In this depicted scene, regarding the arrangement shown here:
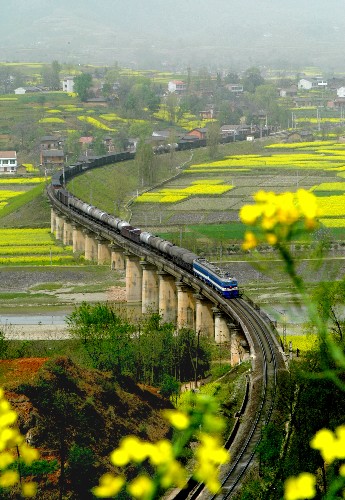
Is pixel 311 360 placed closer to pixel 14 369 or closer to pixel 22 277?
pixel 14 369

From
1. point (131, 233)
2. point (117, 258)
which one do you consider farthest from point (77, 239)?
point (131, 233)

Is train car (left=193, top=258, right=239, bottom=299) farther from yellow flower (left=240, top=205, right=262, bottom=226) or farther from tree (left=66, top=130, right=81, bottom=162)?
tree (left=66, top=130, right=81, bottom=162)

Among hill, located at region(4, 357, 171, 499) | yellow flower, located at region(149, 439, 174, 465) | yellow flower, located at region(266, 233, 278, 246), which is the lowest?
hill, located at region(4, 357, 171, 499)

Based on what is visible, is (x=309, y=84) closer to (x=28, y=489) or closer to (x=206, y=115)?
(x=206, y=115)

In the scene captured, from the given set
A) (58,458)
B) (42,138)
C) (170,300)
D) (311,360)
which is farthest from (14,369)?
(42,138)

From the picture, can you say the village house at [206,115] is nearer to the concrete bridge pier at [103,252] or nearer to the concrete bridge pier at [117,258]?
the concrete bridge pier at [103,252]

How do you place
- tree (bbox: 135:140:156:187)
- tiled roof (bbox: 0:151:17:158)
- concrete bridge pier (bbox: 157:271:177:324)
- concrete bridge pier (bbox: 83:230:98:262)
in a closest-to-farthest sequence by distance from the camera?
concrete bridge pier (bbox: 157:271:177:324)
concrete bridge pier (bbox: 83:230:98:262)
tree (bbox: 135:140:156:187)
tiled roof (bbox: 0:151:17:158)

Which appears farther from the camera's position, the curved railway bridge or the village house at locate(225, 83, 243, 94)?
the village house at locate(225, 83, 243, 94)

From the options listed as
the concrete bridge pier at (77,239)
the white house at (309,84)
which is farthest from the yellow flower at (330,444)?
the white house at (309,84)

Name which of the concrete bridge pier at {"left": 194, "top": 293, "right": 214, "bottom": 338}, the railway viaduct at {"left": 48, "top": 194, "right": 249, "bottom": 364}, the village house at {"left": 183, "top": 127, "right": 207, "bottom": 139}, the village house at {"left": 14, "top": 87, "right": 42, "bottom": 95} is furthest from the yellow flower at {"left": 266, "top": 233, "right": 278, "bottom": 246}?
the village house at {"left": 14, "top": 87, "right": 42, "bottom": 95}
